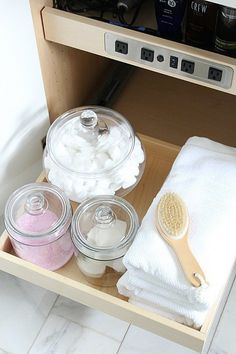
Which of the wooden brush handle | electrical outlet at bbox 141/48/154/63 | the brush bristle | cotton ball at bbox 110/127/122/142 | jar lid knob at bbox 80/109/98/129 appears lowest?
the wooden brush handle

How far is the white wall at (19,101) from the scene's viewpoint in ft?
3.25

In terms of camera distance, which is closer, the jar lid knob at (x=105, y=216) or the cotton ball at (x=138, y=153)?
the jar lid knob at (x=105, y=216)

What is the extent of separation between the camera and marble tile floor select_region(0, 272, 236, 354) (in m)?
1.18

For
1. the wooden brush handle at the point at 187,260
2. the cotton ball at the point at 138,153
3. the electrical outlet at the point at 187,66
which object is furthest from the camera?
the cotton ball at the point at 138,153

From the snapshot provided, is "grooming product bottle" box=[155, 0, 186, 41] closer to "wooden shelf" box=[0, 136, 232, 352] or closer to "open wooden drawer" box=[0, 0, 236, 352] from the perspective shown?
"open wooden drawer" box=[0, 0, 236, 352]

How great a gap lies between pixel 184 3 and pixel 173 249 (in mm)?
414

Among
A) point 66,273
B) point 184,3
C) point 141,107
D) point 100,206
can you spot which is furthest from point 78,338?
point 184,3

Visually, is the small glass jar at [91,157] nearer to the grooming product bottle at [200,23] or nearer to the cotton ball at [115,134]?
the cotton ball at [115,134]

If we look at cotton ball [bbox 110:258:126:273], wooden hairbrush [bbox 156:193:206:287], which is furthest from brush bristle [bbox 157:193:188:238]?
cotton ball [bbox 110:258:126:273]

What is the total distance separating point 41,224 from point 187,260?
0.92 ft

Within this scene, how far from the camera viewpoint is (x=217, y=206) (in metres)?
0.98

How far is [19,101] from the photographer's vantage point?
1100 millimetres

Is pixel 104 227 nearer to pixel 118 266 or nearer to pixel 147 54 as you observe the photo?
pixel 118 266

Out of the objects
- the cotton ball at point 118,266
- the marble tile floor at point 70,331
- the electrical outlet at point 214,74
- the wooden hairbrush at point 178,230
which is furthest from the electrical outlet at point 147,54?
the marble tile floor at point 70,331
